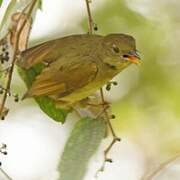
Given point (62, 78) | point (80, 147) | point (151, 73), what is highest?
point (62, 78)

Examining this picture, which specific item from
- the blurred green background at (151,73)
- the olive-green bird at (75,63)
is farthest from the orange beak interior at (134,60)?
the blurred green background at (151,73)

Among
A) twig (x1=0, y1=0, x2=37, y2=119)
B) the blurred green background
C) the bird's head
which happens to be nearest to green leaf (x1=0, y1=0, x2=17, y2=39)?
twig (x1=0, y1=0, x2=37, y2=119)

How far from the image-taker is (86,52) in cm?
135

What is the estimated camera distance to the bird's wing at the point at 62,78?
1252mm

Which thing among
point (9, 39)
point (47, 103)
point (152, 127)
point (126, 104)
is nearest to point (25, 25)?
point (9, 39)

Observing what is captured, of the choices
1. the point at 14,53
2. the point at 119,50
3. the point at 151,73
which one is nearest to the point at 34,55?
the point at 14,53

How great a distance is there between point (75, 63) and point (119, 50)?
0.36 feet

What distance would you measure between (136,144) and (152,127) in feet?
0.37

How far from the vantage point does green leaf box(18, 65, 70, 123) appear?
51.2 inches

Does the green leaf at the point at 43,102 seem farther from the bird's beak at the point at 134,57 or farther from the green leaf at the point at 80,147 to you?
the bird's beak at the point at 134,57

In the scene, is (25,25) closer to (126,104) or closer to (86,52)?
(86,52)

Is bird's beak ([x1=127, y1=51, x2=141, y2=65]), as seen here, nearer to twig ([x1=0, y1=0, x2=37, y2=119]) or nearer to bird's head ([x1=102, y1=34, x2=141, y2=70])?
bird's head ([x1=102, y1=34, x2=141, y2=70])

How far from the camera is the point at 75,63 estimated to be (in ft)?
4.26

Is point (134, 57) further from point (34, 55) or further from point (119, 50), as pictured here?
point (34, 55)
